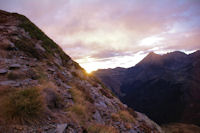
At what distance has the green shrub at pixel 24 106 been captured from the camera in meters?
3.61

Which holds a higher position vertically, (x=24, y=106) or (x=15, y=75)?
(x=15, y=75)

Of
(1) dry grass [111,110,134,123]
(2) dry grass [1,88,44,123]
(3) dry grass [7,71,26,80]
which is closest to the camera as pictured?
(2) dry grass [1,88,44,123]

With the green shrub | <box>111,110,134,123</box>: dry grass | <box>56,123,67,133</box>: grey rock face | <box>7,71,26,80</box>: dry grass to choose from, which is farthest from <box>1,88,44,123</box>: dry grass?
<box>111,110,134,123</box>: dry grass

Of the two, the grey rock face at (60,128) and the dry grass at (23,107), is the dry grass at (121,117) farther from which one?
the dry grass at (23,107)

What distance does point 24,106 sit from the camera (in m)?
3.83

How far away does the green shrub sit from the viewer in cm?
361

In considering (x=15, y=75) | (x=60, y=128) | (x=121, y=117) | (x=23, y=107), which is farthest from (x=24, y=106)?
(x=121, y=117)

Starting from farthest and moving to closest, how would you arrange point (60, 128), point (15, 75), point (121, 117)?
point (121, 117) → point (15, 75) → point (60, 128)

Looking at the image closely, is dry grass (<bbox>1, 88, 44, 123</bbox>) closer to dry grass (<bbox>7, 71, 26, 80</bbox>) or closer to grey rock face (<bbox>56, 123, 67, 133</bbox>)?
grey rock face (<bbox>56, 123, 67, 133</bbox>)

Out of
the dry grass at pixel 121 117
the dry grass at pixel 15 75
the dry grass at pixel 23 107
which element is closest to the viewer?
the dry grass at pixel 23 107

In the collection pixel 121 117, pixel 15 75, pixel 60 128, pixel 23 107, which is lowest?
pixel 121 117

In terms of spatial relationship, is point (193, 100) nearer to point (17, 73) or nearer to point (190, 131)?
point (190, 131)

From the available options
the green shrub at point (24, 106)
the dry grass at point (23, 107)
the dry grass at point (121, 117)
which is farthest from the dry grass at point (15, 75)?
the dry grass at point (121, 117)

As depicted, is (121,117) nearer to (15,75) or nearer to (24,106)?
(24,106)
